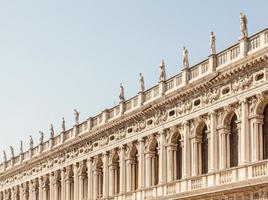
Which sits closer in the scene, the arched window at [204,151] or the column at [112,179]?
the arched window at [204,151]

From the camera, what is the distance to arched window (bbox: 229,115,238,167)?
129 ft

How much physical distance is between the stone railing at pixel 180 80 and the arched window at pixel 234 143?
298 cm

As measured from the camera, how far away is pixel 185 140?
142 ft

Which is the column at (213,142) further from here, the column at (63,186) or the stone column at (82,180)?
the column at (63,186)

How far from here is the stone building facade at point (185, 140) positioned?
3728 centimetres

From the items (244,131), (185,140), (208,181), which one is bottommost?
(208,181)

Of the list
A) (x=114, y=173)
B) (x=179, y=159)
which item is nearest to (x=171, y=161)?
(x=179, y=159)

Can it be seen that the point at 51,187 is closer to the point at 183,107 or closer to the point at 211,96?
the point at 183,107

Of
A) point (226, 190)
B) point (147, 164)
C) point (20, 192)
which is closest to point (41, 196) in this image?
point (20, 192)

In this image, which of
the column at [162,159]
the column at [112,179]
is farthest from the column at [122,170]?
the column at [162,159]

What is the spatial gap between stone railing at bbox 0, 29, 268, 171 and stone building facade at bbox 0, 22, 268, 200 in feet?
0.18

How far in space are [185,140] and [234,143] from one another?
4438 millimetres

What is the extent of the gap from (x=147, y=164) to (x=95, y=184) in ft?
30.2

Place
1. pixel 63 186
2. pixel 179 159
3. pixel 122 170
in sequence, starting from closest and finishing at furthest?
pixel 179 159, pixel 122 170, pixel 63 186
